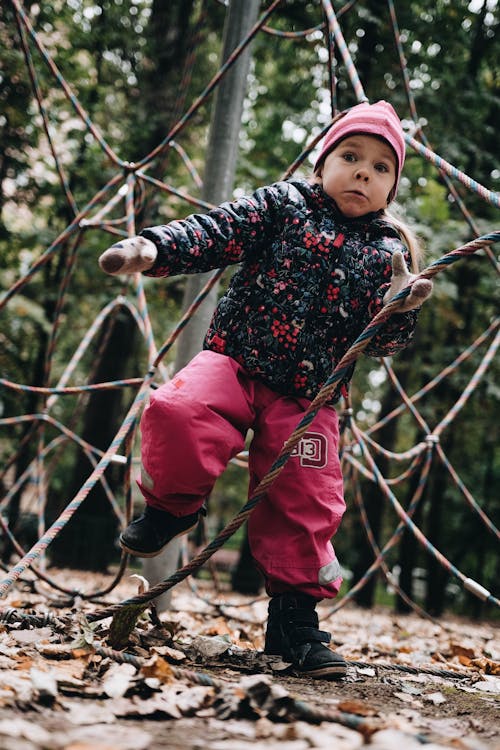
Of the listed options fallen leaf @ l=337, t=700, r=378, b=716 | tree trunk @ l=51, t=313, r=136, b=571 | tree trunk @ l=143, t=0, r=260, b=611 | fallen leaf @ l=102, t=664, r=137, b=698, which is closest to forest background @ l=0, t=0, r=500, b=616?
tree trunk @ l=51, t=313, r=136, b=571

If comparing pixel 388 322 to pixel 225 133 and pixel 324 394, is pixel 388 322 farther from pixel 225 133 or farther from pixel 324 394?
pixel 225 133

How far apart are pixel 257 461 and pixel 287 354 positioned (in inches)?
10.8

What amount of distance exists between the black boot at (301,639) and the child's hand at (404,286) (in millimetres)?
700

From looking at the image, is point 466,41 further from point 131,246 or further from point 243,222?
point 131,246

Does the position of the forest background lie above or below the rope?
above

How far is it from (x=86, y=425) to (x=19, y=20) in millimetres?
4577

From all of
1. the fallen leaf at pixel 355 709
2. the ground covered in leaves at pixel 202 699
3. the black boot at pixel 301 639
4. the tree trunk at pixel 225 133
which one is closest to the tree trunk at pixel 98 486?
the tree trunk at pixel 225 133

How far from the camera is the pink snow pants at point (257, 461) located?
1.49 meters

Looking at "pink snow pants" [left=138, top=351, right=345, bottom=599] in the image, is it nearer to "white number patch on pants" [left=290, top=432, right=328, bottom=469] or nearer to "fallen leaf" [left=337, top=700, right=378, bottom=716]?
"white number patch on pants" [left=290, top=432, right=328, bottom=469]

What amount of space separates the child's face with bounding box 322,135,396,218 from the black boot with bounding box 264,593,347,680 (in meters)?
0.94

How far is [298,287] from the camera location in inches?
65.0

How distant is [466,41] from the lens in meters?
5.31

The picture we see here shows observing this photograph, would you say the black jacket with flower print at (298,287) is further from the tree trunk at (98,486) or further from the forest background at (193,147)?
the tree trunk at (98,486)

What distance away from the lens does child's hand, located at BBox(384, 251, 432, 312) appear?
137 cm
